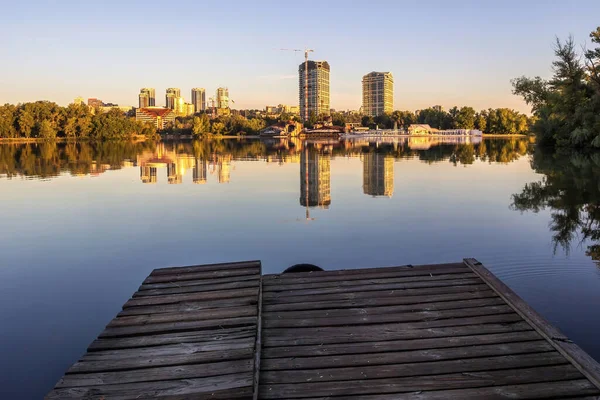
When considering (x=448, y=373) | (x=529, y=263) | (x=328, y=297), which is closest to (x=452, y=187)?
(x=529, y=263)

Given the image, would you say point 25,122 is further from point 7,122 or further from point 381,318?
point 381,318

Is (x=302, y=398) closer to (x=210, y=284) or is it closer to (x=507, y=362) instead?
(x=507, y=362)

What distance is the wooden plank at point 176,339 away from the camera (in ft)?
15.8

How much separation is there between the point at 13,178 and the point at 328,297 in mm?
24229

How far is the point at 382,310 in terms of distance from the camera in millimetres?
5848

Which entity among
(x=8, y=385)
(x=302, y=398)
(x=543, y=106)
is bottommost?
(x=8, y=385)

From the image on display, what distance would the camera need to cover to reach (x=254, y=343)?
478 centimetres

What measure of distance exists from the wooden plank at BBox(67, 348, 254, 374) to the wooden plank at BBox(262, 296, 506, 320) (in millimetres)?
1090

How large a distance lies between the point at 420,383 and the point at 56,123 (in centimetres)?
11350

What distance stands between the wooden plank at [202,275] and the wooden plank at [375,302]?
3.54ft

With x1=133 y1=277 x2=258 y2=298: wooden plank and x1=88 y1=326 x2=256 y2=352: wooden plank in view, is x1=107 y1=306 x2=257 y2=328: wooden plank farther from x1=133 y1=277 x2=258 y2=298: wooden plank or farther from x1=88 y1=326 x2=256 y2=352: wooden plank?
x1=133 y1=277 x2=258 y2=298: wooden plank

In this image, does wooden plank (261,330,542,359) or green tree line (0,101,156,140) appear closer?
wooden plank (261,330,542,359)

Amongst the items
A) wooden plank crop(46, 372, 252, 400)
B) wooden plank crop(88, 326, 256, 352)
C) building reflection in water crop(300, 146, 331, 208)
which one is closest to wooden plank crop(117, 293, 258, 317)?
wooden plank crop(88, 326, 256, 352)

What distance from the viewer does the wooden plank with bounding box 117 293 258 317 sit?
5715 mm
